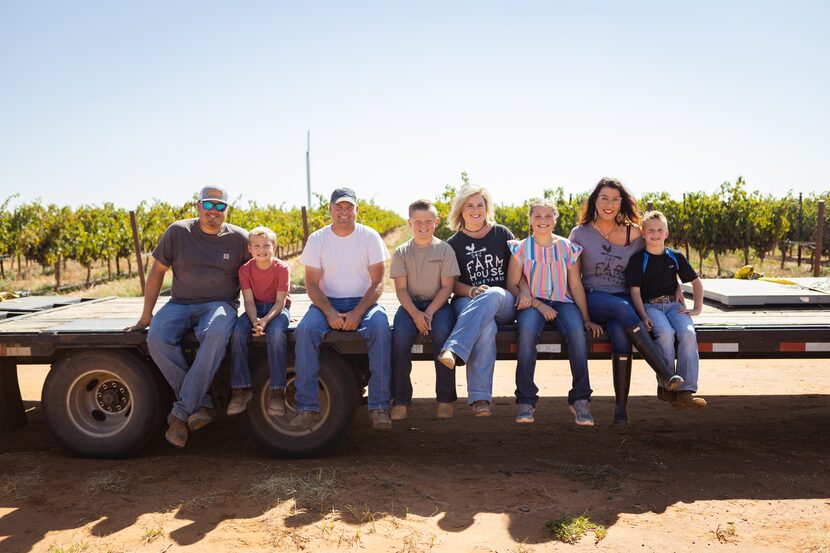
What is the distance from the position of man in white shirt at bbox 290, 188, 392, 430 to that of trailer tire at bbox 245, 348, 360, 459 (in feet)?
0.35

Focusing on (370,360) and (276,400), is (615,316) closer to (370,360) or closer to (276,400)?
(370,360)

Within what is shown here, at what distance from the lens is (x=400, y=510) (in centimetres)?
401

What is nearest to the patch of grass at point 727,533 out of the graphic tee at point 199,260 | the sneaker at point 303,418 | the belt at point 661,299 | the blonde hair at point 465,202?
the belt at point 661,299

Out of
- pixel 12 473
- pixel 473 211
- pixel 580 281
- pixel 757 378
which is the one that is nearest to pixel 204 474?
pixel 12 473

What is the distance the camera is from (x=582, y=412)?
14.9 ft

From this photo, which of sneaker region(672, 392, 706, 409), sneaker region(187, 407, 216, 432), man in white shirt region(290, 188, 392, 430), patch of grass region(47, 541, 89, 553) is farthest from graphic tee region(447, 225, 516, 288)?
patch of grass region(47, 541, 89, 553)

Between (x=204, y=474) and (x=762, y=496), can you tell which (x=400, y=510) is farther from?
(x=762, y=496)

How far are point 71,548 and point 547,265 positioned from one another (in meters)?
3.41

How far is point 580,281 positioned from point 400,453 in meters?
1.91

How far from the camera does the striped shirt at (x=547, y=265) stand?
4809 millimetres

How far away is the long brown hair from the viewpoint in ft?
16.8

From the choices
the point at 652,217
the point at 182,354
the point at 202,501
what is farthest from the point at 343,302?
the point at 652,217

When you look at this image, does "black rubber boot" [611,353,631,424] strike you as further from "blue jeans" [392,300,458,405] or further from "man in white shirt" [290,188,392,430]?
"man in white shirt" [290,188,392,430]

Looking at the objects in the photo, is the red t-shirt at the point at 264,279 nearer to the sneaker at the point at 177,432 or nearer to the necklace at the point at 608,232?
the sneaker at the point at 177,432
